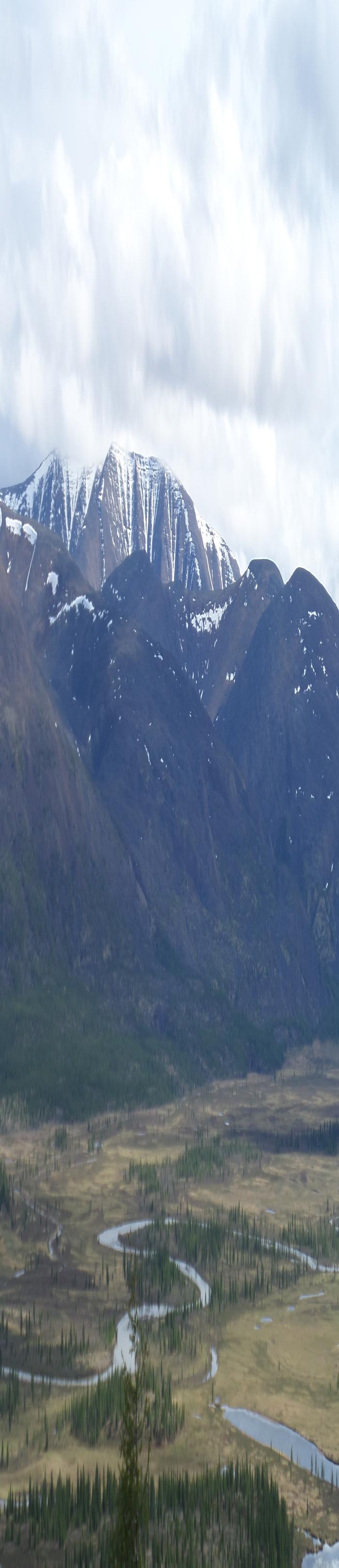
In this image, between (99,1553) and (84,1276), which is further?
(84,1276)

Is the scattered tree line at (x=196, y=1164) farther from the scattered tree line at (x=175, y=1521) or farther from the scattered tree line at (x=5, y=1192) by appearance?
the scattered tree line at (x=175, y=1521)

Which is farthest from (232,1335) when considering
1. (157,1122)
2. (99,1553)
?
(157,1122)

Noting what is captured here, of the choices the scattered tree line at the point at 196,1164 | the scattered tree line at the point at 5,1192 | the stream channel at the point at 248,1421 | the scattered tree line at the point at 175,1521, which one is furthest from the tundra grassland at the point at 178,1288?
the scattered tree line at the point at 175,1521

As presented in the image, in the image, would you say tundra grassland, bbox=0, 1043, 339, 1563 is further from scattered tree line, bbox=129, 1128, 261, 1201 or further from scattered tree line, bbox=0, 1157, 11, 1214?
scattered tree line, bbox=0, 1157, 11, 1214

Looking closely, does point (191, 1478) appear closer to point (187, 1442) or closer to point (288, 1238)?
point (187, 1442)

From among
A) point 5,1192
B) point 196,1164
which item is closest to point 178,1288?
point 5,1192

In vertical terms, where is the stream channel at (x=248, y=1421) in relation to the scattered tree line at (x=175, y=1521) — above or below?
below

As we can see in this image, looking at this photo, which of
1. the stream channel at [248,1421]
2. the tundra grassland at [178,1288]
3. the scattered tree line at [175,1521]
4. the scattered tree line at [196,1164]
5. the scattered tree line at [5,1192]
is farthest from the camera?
the scattered tree line at [196,1164]

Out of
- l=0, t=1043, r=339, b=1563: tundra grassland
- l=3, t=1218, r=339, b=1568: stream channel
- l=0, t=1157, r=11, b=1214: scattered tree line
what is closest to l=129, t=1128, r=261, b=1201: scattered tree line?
l=0, t=1043, r=339, b=1563: tundra grassland
